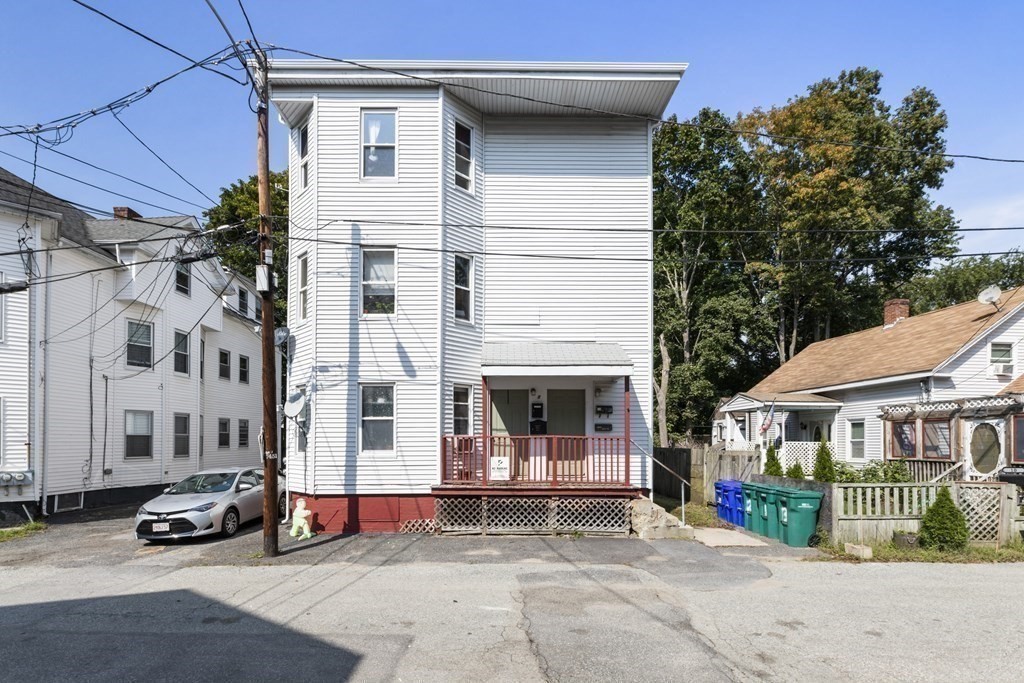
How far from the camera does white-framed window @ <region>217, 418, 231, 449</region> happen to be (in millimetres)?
25656

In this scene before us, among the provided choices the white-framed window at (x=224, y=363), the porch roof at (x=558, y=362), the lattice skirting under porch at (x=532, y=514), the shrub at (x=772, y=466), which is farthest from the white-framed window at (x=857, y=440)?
the white-framed window at (x=224, y=363)

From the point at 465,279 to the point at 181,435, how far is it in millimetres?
13035

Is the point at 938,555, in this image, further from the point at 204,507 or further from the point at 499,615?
the point at 204,507

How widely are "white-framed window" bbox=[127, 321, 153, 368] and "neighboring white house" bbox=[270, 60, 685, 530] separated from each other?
25.9ft

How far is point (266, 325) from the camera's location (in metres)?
11.4

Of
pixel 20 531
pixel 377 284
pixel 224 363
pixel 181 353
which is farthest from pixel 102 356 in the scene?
pixel 377 284

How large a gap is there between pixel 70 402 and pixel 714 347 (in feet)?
89.7

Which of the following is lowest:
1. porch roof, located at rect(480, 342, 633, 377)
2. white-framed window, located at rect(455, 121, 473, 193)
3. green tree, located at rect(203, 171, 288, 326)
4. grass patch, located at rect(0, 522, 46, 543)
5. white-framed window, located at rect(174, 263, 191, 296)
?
grass patch, located at rect(0, 522, 46, 543)

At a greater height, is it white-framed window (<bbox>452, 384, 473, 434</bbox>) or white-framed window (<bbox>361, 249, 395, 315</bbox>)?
white-framed window (<bbox>361, 249, 395, 315</bbox>)

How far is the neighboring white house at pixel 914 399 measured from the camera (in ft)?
51.4

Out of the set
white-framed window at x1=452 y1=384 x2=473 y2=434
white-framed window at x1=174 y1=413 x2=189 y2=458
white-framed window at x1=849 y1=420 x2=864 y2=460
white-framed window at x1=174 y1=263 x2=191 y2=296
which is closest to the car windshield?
white-framed window at x1=452 y1=384 x2=473 y2=434

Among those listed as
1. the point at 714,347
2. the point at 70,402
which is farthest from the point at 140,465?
the point at 714,347

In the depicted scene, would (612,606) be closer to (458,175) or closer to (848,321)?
(458,175)

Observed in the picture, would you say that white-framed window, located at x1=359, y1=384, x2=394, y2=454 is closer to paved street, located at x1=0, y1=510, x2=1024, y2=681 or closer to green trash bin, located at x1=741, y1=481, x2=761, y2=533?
paved street, located at x1=0, y1=510, x2=1024, y2=681
